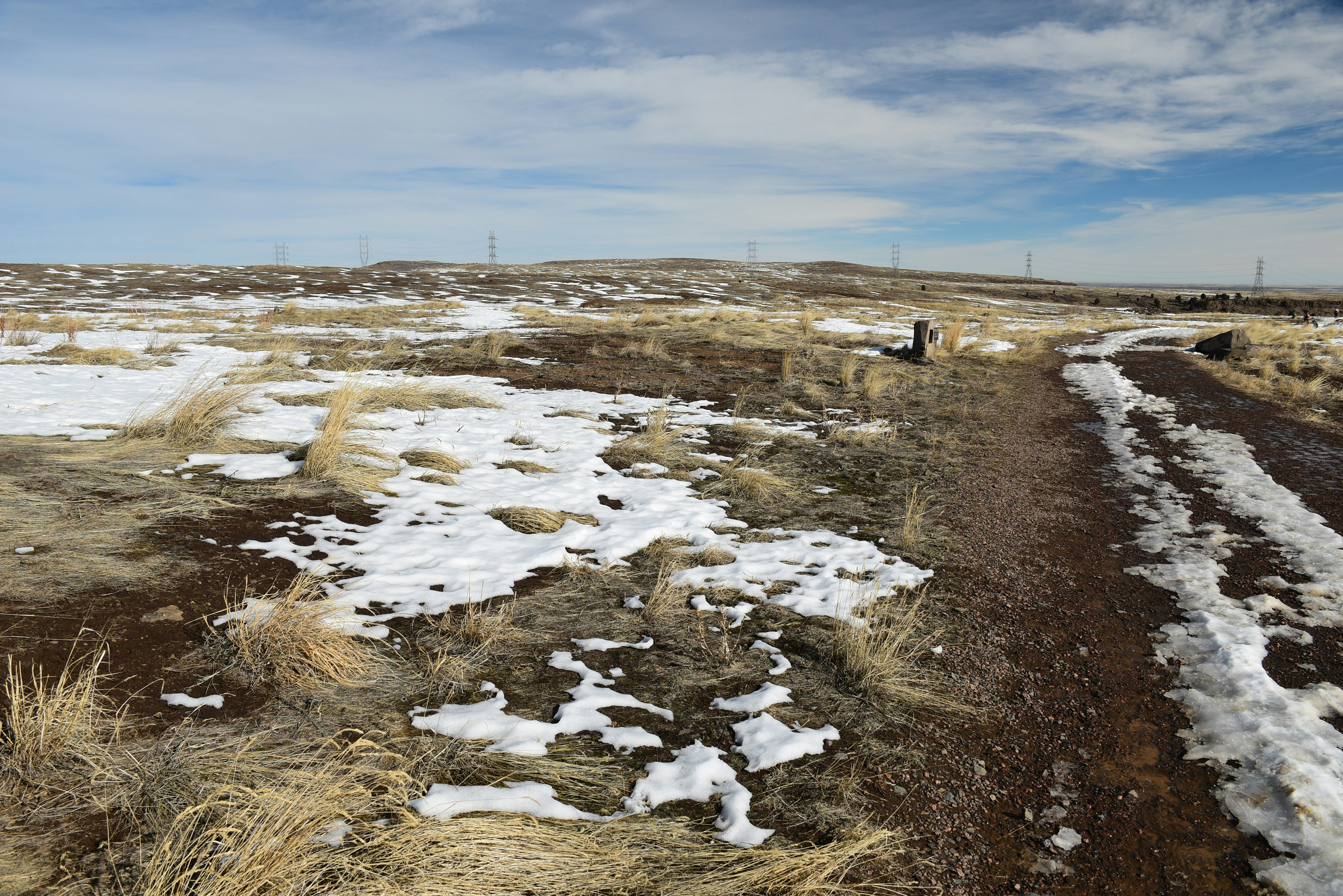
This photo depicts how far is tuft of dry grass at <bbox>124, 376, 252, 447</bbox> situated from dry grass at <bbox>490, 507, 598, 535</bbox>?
10.8 feet

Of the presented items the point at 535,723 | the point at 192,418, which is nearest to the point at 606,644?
the point at 535,723

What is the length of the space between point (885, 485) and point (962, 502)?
32.9 inches

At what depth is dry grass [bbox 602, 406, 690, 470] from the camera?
7.92 meters

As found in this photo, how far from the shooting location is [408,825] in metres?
2.35

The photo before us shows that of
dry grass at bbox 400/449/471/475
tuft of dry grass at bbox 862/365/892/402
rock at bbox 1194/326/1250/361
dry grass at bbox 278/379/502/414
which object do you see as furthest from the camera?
rock at bbox 1194/326/1250/361

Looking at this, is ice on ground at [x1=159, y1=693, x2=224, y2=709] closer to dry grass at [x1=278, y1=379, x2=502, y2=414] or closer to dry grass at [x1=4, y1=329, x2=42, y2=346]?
dry grass at [x1=278, y1=379, x2=502, y2=414]

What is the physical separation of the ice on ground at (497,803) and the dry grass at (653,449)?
506 centimetres

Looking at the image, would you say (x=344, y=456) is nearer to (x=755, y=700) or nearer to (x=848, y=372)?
(x=755, y=700)

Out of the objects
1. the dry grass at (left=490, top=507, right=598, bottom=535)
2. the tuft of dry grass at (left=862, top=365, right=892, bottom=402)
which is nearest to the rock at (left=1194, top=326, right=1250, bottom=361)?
the tuft of dry grass at (left=862, top=365, right=892, bottom=402)

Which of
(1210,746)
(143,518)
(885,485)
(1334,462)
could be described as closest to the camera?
(1210,746)

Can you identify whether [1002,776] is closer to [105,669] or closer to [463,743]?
[463,743]

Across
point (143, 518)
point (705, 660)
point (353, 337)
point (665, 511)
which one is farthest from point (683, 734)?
point (353, 337)

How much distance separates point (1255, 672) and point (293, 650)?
5122 mm

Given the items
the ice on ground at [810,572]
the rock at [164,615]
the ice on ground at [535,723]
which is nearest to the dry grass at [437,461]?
the ice on ground at [810,572]
